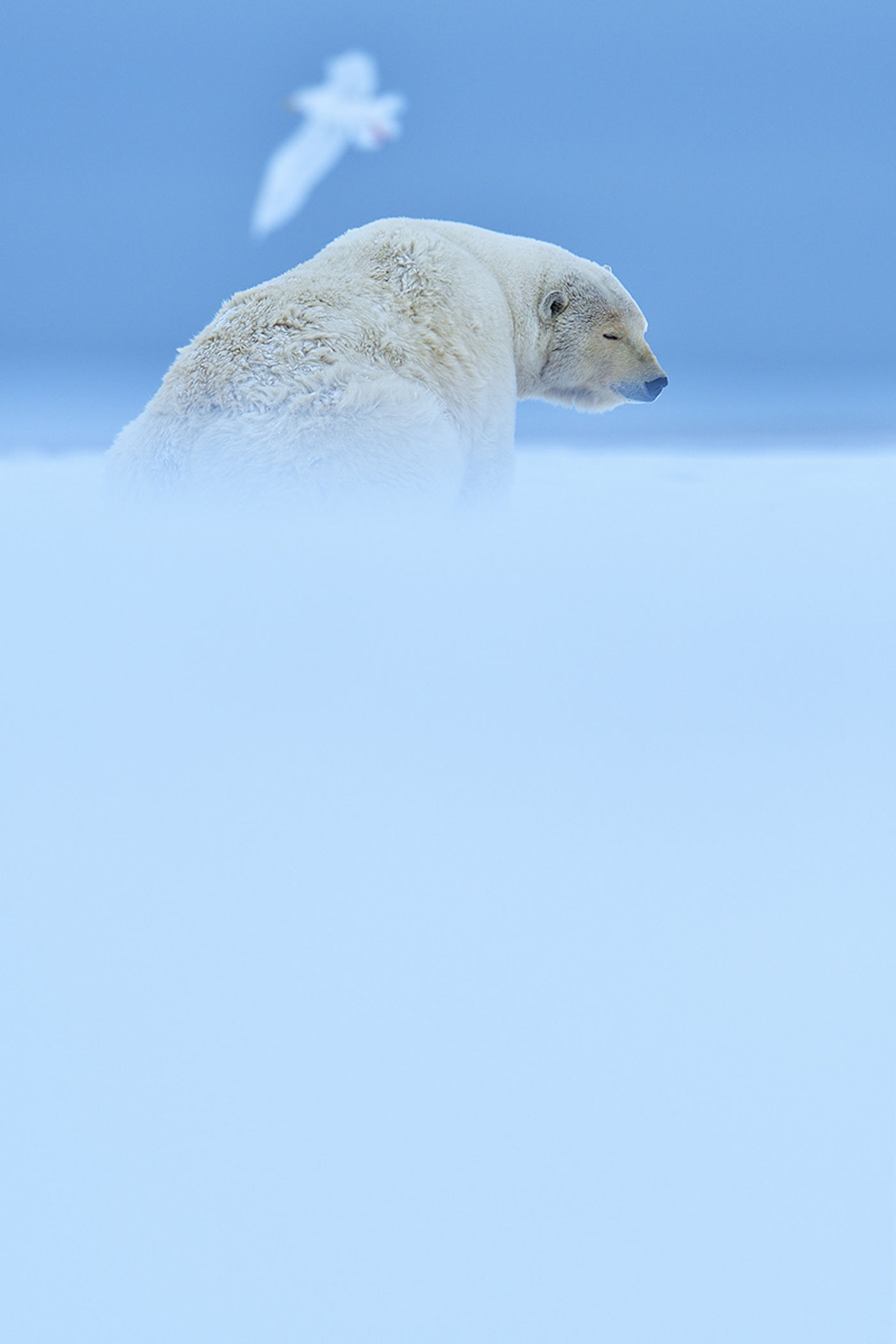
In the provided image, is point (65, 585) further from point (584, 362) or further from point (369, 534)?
point (584, 362)

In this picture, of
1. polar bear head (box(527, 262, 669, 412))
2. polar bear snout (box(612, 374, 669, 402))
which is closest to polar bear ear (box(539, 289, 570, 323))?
polar bear head (box(527, 262, 669, 412))

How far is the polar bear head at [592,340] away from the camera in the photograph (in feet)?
5.76

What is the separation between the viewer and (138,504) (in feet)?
4.11

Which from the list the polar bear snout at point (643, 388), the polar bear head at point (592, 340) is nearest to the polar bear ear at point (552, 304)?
the polar bear head at point (592, 340)

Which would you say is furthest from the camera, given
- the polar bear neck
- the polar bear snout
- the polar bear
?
the polar bear snout

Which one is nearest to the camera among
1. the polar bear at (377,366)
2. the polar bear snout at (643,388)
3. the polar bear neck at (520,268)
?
the polar bear at (377,366)

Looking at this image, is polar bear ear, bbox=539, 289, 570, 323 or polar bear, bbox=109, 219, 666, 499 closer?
polar bear, bbox=109, 219, 666, 499

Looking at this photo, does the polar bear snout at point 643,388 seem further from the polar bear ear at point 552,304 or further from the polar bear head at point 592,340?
the polar bear ear at point 552,304

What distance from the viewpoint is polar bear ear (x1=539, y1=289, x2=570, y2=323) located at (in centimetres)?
174

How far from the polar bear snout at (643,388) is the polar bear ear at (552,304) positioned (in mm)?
155

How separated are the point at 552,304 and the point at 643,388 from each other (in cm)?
20

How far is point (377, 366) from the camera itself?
1.32 metres

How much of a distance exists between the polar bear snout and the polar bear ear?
0.51 feet

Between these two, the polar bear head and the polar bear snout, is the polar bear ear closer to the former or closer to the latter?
the polar bear head
